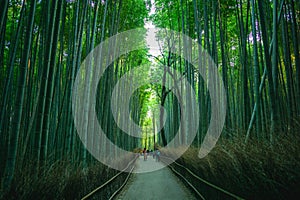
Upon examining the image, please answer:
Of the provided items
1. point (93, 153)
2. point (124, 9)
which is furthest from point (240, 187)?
point (124, 9)

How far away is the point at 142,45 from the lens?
11008 millimetres

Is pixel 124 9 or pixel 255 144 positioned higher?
pixel 124 9

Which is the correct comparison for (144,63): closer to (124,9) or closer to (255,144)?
(124,9)

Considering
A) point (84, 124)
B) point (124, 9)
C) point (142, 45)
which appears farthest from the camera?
point (142, 45)

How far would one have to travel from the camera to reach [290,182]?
1846 millimetres

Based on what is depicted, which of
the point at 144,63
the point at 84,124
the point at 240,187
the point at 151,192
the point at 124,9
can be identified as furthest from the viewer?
the point at 144,63

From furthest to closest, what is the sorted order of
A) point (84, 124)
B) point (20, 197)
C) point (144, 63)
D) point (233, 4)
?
point (144, 63) → point (233, 4) → point (84, 124) → point (20, 197)

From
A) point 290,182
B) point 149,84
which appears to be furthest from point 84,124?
point 149,84

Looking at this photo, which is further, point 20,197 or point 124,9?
point 124,9

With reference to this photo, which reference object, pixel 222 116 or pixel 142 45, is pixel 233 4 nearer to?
pixel 222 116

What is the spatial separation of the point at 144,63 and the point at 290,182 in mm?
12137

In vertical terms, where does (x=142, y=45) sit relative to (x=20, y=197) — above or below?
above

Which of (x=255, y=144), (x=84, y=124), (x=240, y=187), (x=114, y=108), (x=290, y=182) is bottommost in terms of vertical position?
(x=240, y=187)

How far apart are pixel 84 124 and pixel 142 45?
24.4ft
